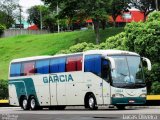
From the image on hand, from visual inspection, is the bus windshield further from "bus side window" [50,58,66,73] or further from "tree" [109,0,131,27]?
"tree" [109,0,131,27]

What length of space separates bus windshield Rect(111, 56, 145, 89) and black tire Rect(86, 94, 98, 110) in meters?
1.76

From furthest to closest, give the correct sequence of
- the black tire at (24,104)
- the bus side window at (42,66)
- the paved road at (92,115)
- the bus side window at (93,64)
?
the black tire at (24,104), the bus side window at (42,66), the bus side window at (93,64), the paved road at (92,115)

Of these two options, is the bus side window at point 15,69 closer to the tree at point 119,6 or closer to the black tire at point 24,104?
the black tire at point 24,104

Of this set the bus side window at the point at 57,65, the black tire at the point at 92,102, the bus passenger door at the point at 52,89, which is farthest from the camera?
the bus passenger door at the point at 52,89

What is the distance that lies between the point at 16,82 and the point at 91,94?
26.9 ft

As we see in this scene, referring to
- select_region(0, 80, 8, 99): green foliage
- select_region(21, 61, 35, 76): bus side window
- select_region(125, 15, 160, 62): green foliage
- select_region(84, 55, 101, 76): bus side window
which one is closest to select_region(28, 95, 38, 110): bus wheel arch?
select_region(21, 61, 35, 76): bus side window

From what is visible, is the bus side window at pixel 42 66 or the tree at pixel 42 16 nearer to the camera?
the bus side window at pixel 42 66

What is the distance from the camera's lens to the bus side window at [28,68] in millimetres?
35731

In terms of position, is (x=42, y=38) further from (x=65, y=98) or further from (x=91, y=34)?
(x=65, y=98)

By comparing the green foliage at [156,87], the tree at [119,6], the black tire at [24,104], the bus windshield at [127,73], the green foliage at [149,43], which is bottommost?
the black tire at [24,104]

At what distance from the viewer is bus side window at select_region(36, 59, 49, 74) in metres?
34.4

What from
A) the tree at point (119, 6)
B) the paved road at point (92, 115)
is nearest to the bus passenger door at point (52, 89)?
the paved road at point (92, 115)

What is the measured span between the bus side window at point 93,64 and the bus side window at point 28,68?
5.95 meters

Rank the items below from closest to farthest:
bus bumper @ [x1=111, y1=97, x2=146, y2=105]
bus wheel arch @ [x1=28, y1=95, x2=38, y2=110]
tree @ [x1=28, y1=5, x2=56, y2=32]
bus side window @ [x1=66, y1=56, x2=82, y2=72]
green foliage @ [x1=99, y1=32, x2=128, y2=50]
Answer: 1. bus bumper @ [x1=111, y1=97, x2=146, y2=105]
2. bus side window @ [x1=66, y1=56, x2=82, y2=72]
3. bus wheel arch @ [x1=28, y1=95, x2=38, y2=110]
4. green foliage @ [x1=99, y1=32, x2=128, y2=50]
5. tree @ [x1=28, y1=5, x2=56, y2=32]
